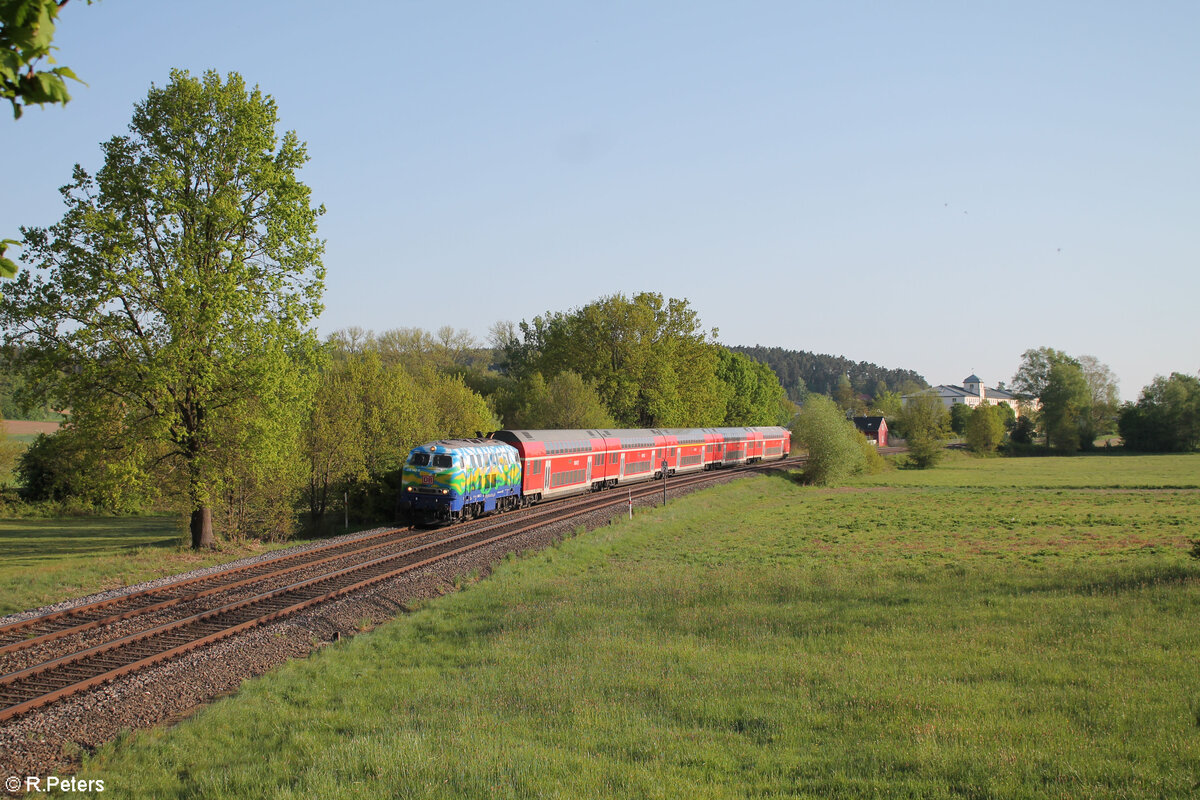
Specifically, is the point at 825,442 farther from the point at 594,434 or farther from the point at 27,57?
the point at 27,57

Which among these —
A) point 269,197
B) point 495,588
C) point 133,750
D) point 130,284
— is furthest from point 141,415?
point 133,750

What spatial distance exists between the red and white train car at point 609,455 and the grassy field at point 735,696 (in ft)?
53.9

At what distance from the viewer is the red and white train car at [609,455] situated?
3778 cm

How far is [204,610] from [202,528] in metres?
11.1

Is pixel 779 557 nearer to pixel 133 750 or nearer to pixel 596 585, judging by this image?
pixel 596 585

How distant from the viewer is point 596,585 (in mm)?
19078

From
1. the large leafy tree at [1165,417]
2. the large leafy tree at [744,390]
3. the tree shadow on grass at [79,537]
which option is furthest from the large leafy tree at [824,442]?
the large leafy tree at [1165,417]

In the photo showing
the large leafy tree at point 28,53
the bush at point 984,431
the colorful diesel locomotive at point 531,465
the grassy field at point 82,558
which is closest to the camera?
the large leafy tree at point 28,53

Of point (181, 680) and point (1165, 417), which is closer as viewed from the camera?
point (181, 680)

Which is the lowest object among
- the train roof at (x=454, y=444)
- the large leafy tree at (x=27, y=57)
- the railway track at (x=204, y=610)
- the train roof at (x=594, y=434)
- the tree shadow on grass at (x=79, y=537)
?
the tree shadow on grass at (x=79, y=537)

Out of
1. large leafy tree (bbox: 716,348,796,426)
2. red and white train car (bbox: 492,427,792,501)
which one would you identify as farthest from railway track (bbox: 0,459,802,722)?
large leafy tree (bbox: 716,348,796,426)

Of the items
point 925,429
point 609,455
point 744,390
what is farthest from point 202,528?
point 925,429

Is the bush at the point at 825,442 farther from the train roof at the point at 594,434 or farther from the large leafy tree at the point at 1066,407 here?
the large leafy tree at the point at 1066,407

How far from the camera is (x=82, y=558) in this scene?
2664 centimetres
